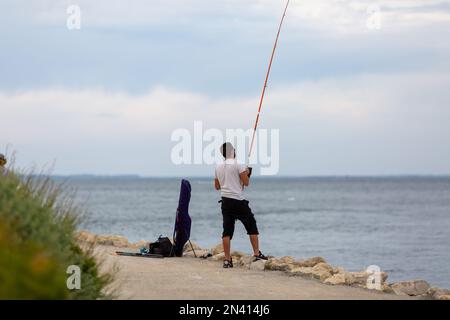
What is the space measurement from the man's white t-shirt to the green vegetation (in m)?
3.49

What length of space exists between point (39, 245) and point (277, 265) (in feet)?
20.0

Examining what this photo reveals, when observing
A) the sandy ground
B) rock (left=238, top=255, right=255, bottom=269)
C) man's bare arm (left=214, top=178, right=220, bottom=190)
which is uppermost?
man's bare arm (left=214, top=178, right=220, bottom=190)

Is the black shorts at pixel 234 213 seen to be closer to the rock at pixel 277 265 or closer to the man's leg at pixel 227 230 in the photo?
the man's leg at pixel 227 230

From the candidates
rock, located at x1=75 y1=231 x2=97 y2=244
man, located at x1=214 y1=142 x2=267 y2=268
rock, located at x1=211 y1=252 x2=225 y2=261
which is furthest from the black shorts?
rock, located at x1=75 y1=231 x2=97 y2=244

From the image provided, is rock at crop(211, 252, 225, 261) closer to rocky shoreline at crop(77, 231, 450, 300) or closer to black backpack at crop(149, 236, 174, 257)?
rocky shoreline at crop(77, 231, 450, 300)

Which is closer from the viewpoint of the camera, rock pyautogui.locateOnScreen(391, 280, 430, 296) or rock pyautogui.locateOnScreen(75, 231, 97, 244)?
rock pyautogui.locateOnScreen(75, 231, 97, 244)

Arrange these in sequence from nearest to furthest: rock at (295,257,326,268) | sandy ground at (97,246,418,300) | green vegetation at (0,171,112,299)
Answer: green vegetation at (0,171,112,299) < sandy ground at (97,246,418,300) < rock at (295,257,326,268)

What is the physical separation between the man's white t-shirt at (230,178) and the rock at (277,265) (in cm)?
109

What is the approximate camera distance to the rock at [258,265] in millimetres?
12969

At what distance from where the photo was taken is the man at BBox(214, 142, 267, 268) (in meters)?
12.8

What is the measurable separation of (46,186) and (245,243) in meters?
28.4

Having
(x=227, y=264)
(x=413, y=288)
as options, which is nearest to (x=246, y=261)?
(x=227, y=264)

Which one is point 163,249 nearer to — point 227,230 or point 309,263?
point 227,230
